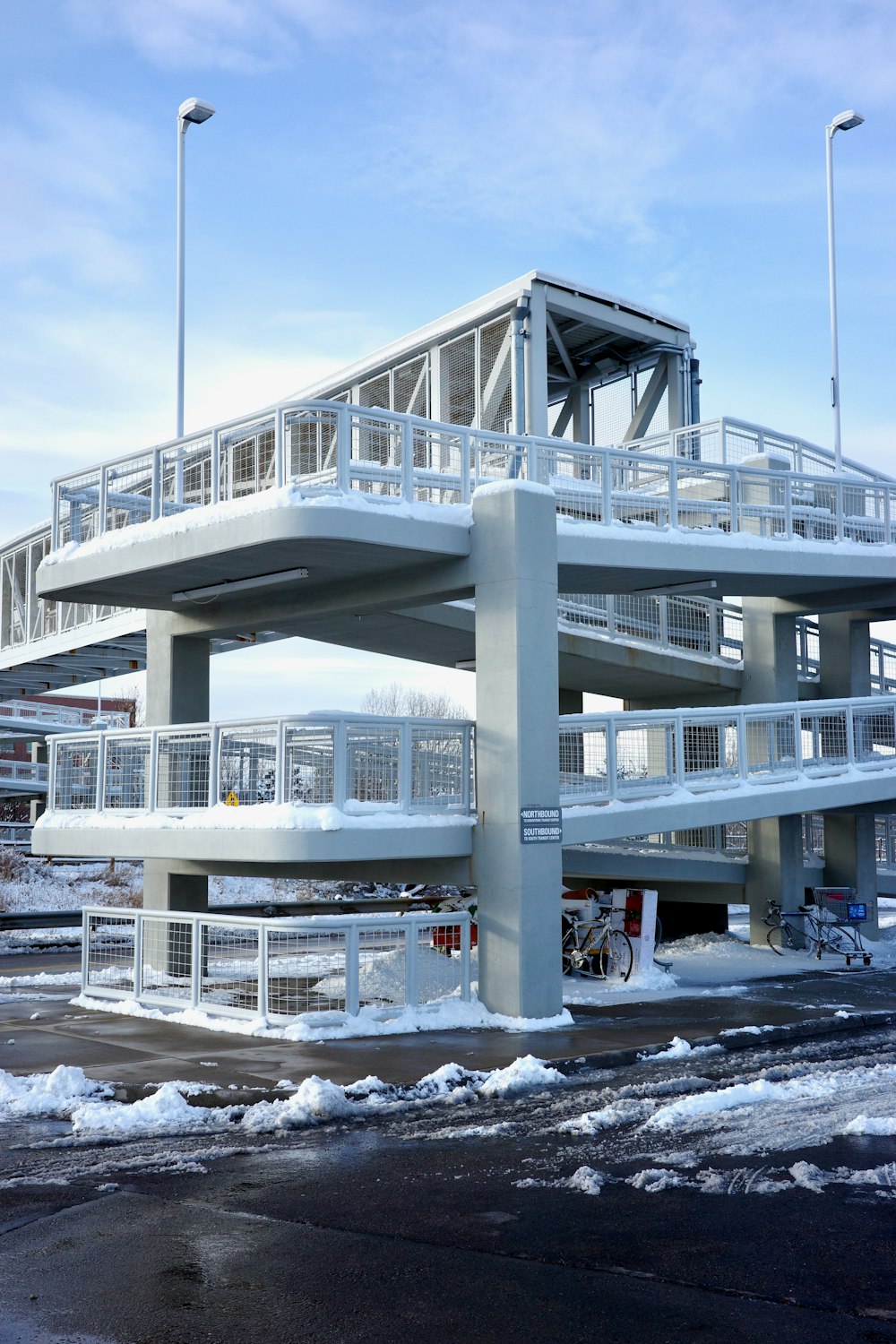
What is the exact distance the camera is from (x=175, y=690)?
21.6 m

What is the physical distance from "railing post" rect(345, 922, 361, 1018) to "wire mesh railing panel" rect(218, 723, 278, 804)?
226cm

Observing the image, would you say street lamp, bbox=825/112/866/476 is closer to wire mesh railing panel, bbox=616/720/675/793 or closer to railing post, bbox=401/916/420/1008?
wire mesh railing panel, bbox=616/720/675/793

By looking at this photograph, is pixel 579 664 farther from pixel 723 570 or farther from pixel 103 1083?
pixel 103 1083

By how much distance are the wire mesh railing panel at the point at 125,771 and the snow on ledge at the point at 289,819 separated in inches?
39.0

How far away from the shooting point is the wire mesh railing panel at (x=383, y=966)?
1555 centimetres

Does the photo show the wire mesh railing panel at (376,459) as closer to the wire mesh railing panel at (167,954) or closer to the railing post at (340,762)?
the railing post at (340,762)

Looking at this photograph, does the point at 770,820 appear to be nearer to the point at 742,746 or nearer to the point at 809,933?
the point at 809,933

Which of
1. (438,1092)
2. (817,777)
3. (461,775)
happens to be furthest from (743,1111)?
(817,777)

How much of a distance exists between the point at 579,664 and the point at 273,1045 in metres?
12.6

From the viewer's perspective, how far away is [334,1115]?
35.9ft

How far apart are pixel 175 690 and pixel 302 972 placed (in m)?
6.97

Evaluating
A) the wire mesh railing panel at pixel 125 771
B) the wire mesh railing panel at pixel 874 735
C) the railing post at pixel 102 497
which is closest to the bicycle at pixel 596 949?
the wire mesh railing panel at pixel 874 735

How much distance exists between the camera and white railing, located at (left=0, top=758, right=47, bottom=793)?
50188 mm

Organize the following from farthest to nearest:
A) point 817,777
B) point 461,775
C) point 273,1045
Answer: point 817,777 < point 461,775 < point 273,1045
